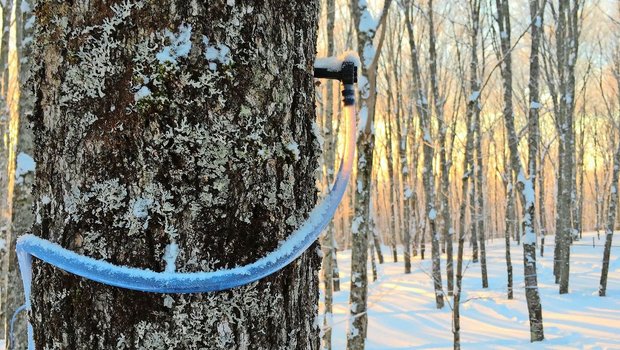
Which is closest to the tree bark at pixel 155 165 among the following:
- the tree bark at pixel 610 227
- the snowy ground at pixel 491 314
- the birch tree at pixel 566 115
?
the snowy ground at pixel 491 314

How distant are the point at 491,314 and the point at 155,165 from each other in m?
9.67

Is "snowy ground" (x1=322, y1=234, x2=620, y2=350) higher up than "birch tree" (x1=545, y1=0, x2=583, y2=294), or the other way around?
"birch tree" (x1=545, y1=0, x2=583, y2=294)

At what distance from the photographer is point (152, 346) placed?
523 mm

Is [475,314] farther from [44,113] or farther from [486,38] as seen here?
[44,113]

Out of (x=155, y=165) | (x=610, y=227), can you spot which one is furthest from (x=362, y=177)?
(x=610, y=227)

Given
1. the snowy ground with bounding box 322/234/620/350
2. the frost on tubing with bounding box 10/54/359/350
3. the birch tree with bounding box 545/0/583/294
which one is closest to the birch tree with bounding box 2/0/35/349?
the snowy ground with bounding box 322/234/620/350

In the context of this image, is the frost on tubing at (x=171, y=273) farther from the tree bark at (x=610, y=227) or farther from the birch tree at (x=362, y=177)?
the tree bark at (x=610, y=227)

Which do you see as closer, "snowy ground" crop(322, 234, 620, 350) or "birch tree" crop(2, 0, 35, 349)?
"birch tree" crop(2, 0, 35, 349)

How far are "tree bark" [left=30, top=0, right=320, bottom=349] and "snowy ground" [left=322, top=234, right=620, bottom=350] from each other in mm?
4850

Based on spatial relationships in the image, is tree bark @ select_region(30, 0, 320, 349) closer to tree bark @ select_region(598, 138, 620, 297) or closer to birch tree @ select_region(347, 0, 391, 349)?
birch tree @ select_region(347, 0, 391, 349)

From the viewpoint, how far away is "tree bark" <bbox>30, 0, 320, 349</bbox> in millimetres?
533

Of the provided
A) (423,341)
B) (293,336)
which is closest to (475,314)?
(423,341)

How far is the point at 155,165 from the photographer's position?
1.76 feet

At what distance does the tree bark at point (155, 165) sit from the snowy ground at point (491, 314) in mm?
4850
